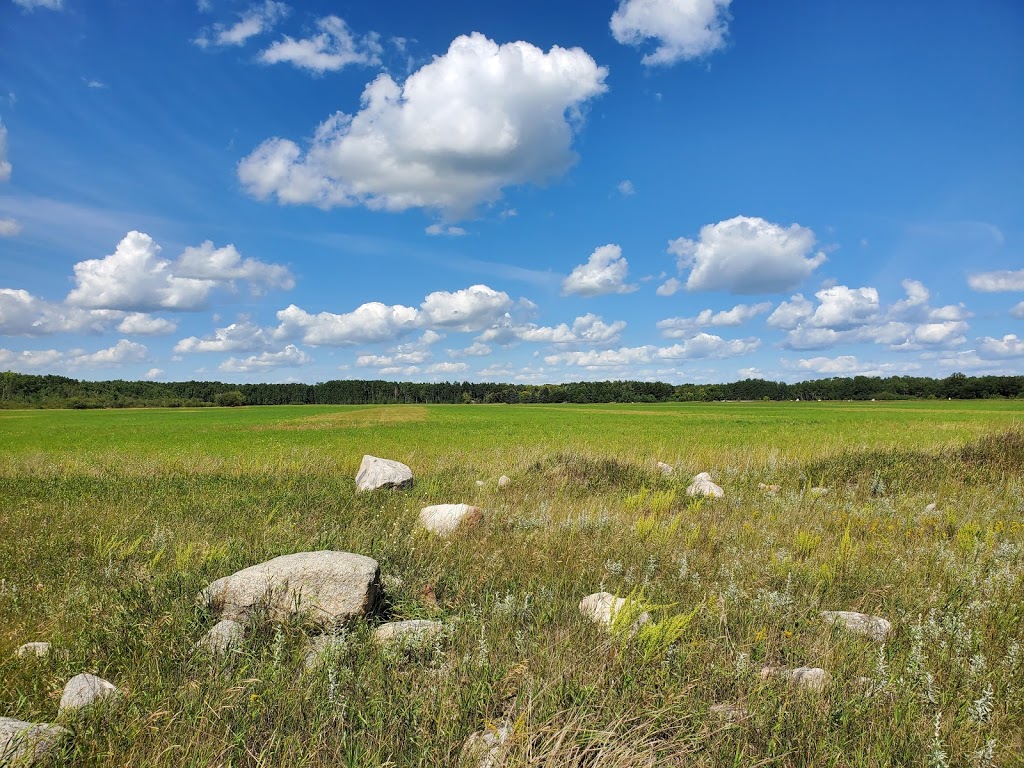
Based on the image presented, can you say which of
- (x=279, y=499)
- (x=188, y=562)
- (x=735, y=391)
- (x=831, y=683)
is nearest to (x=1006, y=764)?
(x=831, y=683)

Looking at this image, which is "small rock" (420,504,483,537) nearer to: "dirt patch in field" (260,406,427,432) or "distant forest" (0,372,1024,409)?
"dirt patch in field" (260,406,427,432)

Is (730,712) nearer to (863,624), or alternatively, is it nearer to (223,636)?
(863,624)

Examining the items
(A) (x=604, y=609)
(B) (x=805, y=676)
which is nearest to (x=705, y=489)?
(A) (x=604, y=609)

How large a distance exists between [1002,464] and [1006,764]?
15276mm

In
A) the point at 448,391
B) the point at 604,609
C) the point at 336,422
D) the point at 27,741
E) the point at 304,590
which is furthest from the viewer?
the point at 448,391

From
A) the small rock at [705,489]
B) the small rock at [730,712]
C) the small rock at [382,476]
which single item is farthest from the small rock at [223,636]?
the small rock at [705,489]

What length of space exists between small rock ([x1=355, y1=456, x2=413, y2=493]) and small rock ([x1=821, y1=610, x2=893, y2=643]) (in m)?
9.08

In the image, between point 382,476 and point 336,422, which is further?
point 336,422

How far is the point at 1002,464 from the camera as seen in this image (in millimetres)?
14180

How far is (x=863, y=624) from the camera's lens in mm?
4570

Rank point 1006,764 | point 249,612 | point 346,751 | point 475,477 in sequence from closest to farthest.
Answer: point 346,751 < point 1006,764 < point 249,612 < point 475,477

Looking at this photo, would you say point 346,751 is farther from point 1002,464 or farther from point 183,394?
point 183,394

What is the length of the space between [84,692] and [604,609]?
143 inches

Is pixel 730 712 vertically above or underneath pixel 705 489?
above
